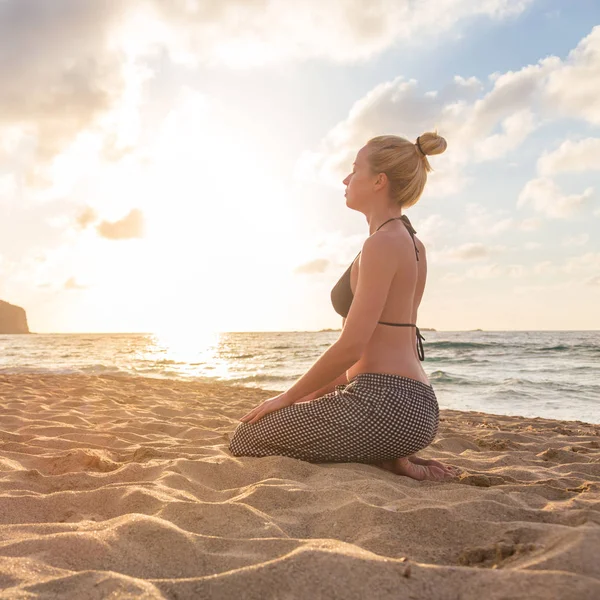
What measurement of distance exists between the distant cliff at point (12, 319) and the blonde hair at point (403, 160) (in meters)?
135

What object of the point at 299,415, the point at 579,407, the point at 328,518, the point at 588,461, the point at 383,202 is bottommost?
the point at 579,407

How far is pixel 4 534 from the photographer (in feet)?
5.98

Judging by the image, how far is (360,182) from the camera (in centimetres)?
308

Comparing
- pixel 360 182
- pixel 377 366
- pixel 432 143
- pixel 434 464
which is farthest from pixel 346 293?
pixel 434 464

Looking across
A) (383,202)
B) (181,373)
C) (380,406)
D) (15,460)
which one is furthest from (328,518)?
(181,373)

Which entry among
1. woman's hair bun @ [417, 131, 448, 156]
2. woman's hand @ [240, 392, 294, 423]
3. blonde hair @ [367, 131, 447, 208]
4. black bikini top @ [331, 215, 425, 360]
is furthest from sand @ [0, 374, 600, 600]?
woman's hair bun @ [417, 131, 448, 156]

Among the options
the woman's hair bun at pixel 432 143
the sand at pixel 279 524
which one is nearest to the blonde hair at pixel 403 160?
the woman's hair bun at pixel 432 143

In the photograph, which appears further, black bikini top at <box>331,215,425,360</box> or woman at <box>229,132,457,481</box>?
black bikini top at <box>331,215,425,360</box>

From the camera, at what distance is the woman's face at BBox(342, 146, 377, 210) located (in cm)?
305

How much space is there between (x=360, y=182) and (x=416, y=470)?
177 cm

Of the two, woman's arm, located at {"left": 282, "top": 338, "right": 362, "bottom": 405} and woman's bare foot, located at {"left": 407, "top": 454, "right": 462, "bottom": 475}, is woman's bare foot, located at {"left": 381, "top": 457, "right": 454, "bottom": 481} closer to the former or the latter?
woman's bare foot, located at {"left": 407, "top": 454, "right": 462, "bottom": 475}

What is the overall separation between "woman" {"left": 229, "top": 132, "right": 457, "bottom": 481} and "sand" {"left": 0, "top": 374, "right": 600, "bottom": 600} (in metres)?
0.15

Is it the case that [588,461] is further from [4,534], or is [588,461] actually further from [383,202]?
[4,534]

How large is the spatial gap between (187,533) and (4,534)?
68 cm
